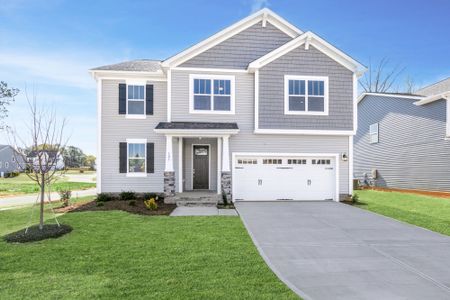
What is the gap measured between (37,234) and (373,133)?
73.4 ft

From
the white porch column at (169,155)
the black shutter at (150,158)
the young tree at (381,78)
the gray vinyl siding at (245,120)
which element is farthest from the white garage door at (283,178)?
the young tree at (381,78)

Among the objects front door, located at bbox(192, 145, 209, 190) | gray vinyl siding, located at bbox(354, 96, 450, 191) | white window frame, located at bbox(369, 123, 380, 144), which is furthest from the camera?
white window frame, located at bbox(369, 123, 380, 144)

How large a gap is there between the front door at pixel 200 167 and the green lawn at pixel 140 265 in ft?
20.1

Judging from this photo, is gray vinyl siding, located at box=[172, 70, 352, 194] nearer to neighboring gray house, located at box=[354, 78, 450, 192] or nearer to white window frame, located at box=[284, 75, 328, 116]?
white window frame, located at box=[284, 75, 328, 116]

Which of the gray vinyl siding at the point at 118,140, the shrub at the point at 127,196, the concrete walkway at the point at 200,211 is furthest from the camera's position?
the gray vinyl siding at the point at 118,140

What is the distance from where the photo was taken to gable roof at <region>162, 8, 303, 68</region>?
13.3 m

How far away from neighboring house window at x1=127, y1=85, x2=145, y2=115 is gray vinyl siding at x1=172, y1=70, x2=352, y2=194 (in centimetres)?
179

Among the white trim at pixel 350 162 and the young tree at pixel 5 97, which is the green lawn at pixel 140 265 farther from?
the young tree at pixel 5 97

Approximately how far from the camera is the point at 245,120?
13.7 m

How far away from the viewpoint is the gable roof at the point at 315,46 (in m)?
13.3

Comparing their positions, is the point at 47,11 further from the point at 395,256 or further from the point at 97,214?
the point at 395,256

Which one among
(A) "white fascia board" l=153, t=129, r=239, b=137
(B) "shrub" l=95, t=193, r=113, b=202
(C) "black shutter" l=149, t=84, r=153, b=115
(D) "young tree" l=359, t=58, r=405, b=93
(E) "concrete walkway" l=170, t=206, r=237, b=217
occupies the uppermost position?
(D) "young tree" l=359, t=58, r=405, b=93

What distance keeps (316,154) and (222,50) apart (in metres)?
6.79

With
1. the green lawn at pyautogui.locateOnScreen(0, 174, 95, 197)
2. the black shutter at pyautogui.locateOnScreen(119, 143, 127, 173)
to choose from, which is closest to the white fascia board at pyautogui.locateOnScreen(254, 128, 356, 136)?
the black shutter at pyautogui.locateOnScreen(119, 143, 127, 173)
